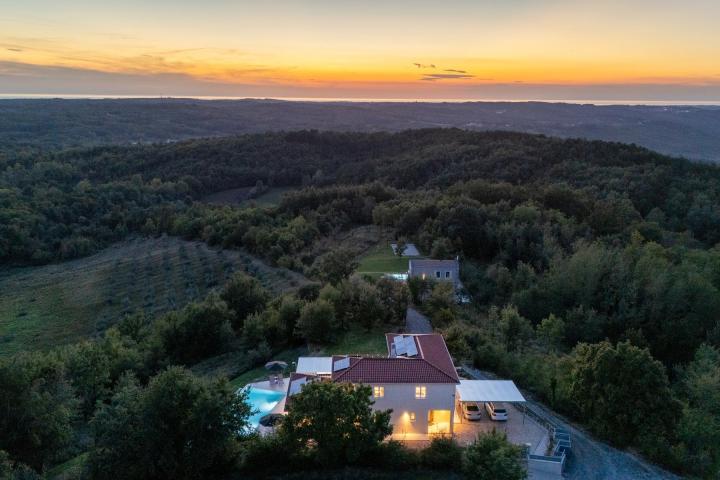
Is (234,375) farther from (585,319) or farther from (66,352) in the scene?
(585,319)

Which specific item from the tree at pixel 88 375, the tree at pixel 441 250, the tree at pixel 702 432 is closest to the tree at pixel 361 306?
the tree at pixel 88 375

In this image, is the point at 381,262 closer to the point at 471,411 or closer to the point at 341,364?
the point at 341,364

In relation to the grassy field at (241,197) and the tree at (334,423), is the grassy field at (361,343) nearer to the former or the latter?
the tree at (334,423)

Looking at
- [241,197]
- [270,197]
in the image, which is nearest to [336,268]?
[270,197]

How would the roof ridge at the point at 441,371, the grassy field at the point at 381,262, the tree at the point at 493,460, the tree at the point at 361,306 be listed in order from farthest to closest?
the grassy field at the point at 381,262 < the tree at the point at 361,306 < the roof ridge at the point at 441,371 < the tree at the point at 493,460

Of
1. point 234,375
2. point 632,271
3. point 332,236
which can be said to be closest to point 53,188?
point 332,236

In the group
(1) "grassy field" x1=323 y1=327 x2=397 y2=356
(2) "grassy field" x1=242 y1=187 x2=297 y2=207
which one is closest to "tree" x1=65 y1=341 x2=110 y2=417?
(1) "grassy field" x1=323 y1=327 x2=397 y2=356
